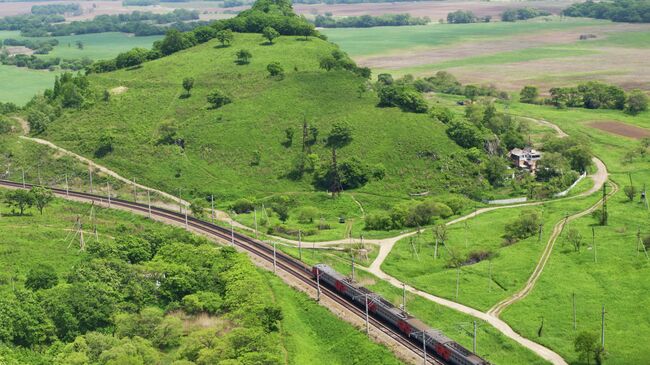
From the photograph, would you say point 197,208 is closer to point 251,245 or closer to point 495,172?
point 251,245

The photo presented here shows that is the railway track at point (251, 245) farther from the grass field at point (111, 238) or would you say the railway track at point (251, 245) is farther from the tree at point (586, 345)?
the tree at point (586, 345)

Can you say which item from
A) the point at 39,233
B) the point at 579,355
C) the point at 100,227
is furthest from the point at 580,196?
the point at 39,233

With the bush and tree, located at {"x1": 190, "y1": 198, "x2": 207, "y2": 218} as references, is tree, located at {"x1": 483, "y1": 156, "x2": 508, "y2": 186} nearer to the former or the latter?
the bush

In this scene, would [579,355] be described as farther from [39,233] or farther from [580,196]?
[39,233]

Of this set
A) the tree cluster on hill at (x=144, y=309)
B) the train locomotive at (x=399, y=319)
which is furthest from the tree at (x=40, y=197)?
the train locomotive at (x=399, y=319)

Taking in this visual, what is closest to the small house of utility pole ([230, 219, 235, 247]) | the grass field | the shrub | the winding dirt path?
the winding dirt path
